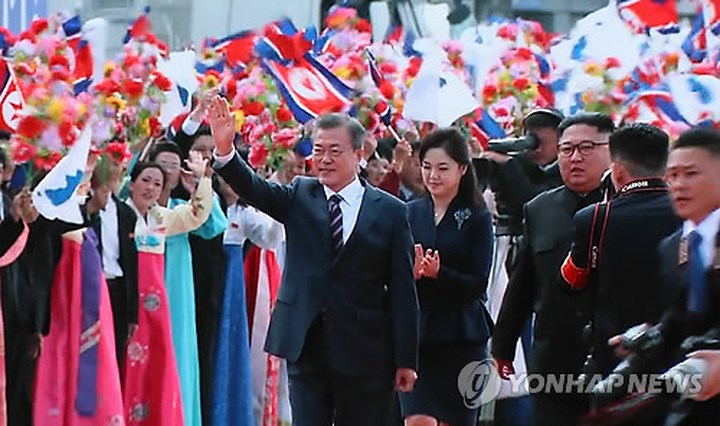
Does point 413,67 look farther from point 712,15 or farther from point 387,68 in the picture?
point 712,15

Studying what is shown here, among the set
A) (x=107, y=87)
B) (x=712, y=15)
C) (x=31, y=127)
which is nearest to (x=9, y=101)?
(x=31, y=127)

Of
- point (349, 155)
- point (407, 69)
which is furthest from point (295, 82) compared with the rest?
point (349, 155)

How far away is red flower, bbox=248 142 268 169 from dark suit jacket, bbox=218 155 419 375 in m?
2.75

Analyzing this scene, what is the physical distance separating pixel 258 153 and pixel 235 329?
109 centimetres

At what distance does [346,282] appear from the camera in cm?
808

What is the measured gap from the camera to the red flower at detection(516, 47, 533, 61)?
13.2 m

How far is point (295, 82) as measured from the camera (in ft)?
37.2

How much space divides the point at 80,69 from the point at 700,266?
216 inches

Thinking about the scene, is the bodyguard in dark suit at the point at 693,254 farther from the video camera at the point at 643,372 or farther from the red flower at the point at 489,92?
the red flower at the point at 489,92

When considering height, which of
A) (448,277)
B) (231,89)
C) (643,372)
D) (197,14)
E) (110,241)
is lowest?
(197,14)

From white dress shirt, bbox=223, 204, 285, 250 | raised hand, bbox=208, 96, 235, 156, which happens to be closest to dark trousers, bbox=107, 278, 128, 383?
white dress shirt, bbox=223, 204, 285, 250

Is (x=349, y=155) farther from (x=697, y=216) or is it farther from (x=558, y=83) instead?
(x=558, y=83)

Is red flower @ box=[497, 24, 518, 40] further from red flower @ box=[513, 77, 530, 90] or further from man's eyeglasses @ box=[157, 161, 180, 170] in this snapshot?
man's eyeglasses @ box=[157, 161, 180, 170]

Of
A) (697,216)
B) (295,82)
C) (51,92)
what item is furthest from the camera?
(295,82)
